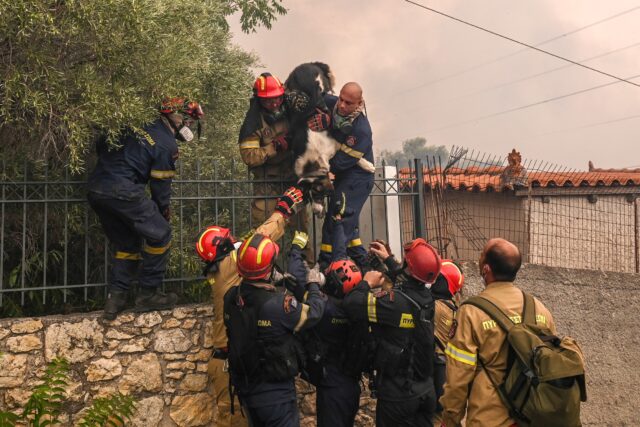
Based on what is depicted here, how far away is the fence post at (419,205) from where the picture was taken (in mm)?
6684

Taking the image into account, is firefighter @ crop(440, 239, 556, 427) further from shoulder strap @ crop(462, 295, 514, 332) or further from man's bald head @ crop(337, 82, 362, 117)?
man's bald head @ crop(337, 82, 362, 117)

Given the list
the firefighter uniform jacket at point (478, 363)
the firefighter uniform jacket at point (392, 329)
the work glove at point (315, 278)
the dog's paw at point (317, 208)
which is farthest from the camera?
the dog's paw at point (317, 208)

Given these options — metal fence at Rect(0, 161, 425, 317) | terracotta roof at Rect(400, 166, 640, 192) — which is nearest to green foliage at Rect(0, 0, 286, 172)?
metal fence at Rect(0, 161, 425, 317)

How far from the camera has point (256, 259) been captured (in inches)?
167

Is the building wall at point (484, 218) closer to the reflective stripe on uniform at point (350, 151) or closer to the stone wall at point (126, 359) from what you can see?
the reflective stripe on uniform at point (350, 151)

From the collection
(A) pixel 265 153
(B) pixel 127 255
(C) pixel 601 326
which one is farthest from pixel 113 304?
(C) pixel 601 326

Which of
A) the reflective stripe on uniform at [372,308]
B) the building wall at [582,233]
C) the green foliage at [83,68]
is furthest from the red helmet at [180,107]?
the building wall at [582,233]

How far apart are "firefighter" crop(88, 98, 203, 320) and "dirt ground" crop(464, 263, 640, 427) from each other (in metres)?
4.47

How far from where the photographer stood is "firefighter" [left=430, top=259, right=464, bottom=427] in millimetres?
4922

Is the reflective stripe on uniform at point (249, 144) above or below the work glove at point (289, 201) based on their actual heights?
above

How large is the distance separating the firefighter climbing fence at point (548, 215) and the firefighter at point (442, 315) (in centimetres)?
486

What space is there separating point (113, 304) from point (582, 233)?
8.67 meters

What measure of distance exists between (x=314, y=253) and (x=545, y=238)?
5.44 m

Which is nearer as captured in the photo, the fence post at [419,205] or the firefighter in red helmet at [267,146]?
the firefighter in red helmet at [267,146]
